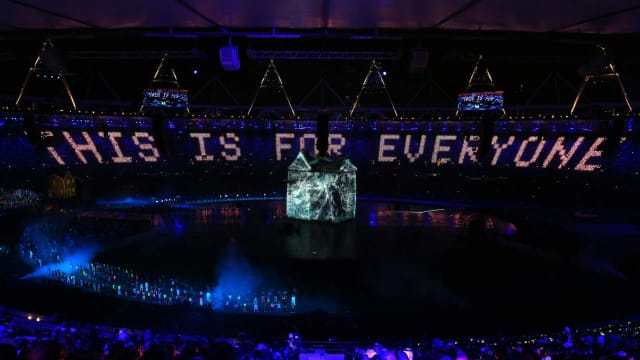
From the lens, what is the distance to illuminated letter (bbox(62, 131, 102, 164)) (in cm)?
2387

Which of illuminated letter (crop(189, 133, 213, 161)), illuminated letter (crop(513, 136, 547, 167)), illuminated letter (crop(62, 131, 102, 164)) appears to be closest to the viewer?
illuminated letter (crop(62, 131, 102, 164))

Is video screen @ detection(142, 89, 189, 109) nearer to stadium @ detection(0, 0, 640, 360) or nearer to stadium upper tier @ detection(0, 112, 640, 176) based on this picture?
stadium @ detection(0, 0, 640, 360)

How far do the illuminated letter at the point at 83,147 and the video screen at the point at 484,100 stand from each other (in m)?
21.3

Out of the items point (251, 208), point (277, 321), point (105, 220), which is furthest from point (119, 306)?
point (251, 208)

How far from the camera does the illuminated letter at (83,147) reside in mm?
23867

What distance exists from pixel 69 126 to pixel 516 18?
24.1 m

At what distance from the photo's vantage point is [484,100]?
60.7ft

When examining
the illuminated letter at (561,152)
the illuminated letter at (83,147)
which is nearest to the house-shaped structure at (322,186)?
the illuminated letter at (561,152)

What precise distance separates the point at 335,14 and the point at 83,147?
23801 millimetres

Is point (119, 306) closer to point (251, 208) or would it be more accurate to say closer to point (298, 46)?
point (298, 46)

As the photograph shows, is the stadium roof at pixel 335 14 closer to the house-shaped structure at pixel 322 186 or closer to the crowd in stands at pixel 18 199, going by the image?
the house-shaped structure at pixel 322 186

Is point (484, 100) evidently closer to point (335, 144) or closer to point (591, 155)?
point (591, 155)

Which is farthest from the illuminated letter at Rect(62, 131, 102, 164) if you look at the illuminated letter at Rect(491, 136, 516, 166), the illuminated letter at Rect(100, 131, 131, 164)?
the illuminated letter at Rect(491, 136, 516, 166)

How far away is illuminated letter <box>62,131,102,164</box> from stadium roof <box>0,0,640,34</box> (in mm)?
19956
